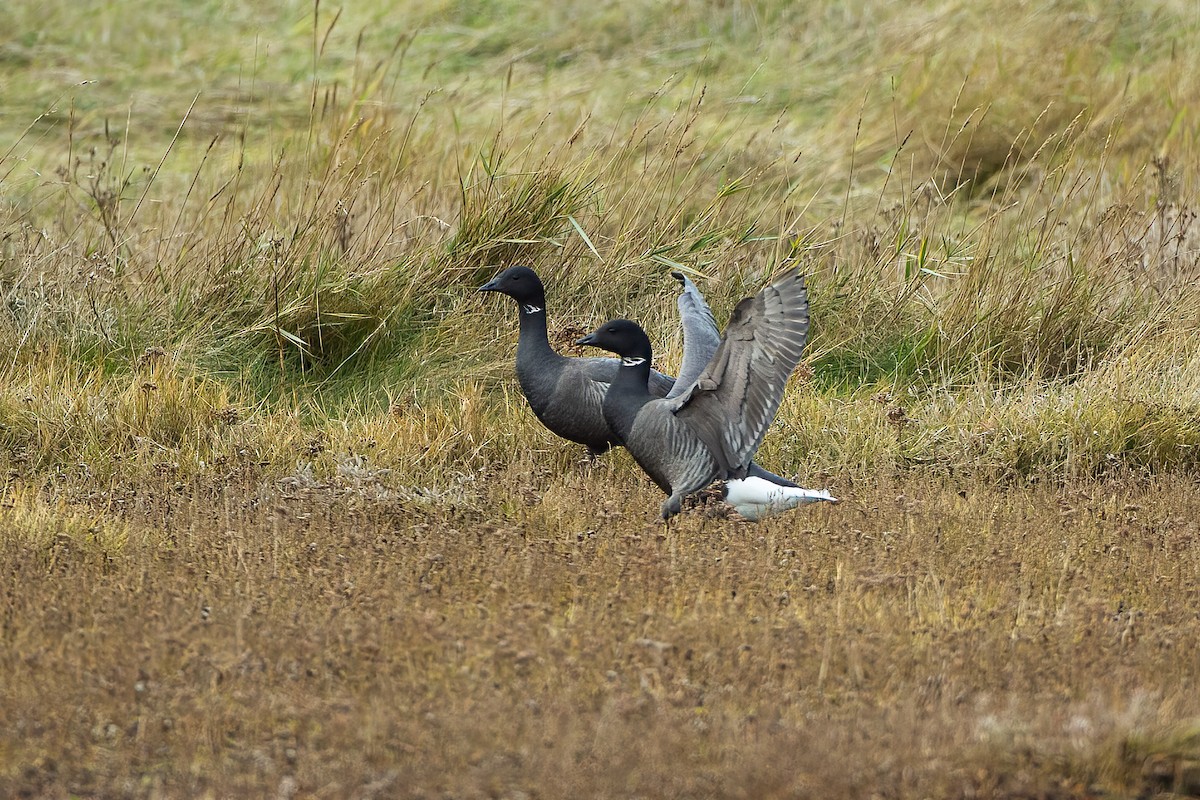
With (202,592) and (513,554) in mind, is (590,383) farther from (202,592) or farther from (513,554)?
(202,592)

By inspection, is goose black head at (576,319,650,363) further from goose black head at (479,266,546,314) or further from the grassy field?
goose black head at (479,266,546,314)

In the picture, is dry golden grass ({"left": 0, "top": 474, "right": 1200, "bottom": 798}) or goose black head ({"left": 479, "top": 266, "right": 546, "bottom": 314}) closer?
dry golden grass ({"left": 0, "top": 474, "right": 1200, "bottom": 798})

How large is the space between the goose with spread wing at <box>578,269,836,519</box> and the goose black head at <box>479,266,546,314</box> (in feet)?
2.60

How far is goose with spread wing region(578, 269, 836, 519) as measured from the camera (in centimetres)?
543

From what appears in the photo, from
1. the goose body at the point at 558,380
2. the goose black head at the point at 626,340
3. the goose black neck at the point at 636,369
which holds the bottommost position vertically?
the goose body at the point at 558,380

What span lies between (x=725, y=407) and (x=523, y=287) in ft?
5.16

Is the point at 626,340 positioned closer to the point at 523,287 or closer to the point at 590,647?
the point at 523,287

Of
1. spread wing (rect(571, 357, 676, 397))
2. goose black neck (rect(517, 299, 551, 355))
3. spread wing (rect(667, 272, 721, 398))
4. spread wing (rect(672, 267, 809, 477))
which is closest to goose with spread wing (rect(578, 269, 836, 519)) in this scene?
spread wing (rect(672, 267, 809, 477))

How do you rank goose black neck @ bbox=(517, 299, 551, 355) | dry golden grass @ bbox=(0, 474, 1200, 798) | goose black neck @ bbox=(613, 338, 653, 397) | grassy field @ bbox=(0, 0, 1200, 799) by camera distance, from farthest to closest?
goose black neck @ bbox=(517, 299, 551, 355)
goose black neck @ bbox=(613, 338, 653, 397)
grassy field @ bbox=(0, 0, 1200, 799)
dry golden grass @ bbox=(0, 474, 1200, 798)

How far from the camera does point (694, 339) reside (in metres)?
6.52

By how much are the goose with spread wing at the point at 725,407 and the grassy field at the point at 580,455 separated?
21 cm

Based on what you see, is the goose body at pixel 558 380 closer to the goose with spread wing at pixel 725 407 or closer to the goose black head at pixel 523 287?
the goose black head at pixel 523 287

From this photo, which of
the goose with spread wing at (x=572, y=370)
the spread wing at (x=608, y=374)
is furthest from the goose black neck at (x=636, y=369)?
the spread wing at (x=608, y=374)

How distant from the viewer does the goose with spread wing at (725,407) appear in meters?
5.43
